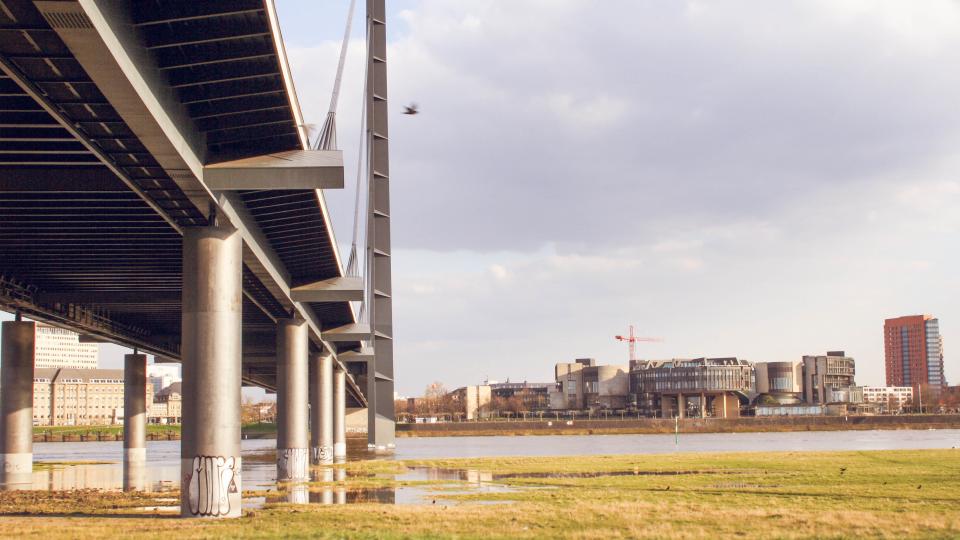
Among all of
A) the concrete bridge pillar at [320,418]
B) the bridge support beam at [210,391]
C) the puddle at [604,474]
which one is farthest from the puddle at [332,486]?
the concrete bridge pillar at [320,418]

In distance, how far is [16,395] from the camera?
73.6m

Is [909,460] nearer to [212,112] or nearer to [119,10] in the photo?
[212,112]

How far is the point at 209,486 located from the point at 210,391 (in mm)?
2976

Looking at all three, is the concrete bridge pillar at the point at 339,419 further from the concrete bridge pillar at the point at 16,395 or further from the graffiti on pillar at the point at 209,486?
the graffiti on pillar at the point at 209,486

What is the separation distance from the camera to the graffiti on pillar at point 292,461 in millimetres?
66250

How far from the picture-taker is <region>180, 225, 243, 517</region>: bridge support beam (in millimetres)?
34156

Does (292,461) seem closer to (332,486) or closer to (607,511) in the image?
(332,486)

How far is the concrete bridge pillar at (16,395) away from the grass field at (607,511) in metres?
24.1

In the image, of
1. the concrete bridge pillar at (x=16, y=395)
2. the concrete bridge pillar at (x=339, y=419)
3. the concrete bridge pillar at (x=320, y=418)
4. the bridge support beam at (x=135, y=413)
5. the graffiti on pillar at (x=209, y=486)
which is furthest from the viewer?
the concrete bridge pillar at (x=339, y=419)

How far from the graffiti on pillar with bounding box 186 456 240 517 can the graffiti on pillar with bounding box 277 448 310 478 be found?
105 ft

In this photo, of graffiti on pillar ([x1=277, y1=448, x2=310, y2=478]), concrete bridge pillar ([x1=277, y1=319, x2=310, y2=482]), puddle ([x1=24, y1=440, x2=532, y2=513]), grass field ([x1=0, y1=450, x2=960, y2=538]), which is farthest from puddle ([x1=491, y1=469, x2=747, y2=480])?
concrete bridge pillar ([x1=277, y1=319, x2=310, y2=482])

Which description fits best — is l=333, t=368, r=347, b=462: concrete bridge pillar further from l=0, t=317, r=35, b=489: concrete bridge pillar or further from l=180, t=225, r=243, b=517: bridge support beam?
l=180, t=225, r=243, b=517: bridge support beam

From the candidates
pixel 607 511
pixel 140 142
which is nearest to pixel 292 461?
pixel 607 511

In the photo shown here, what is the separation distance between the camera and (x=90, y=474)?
73.1 m
